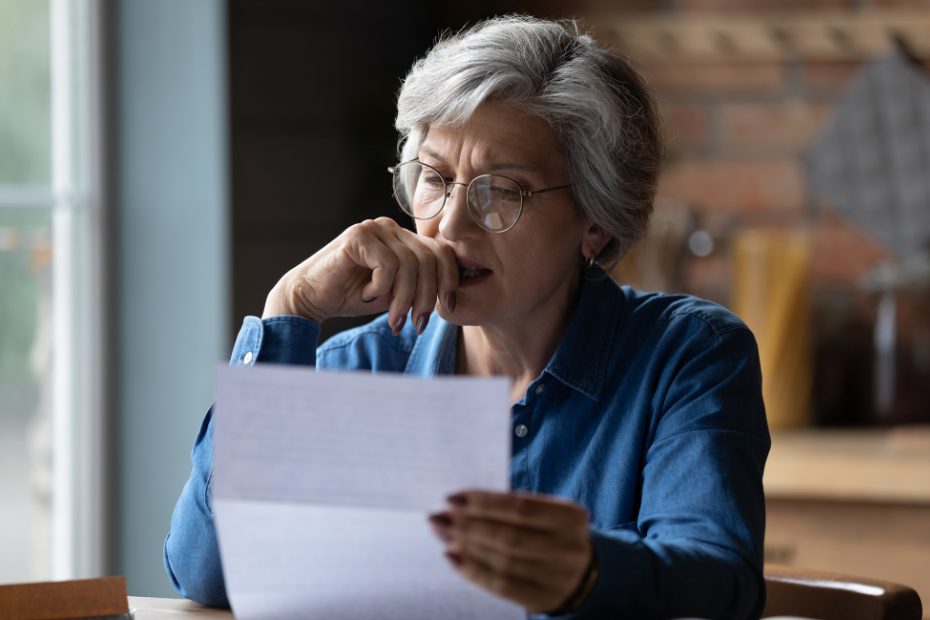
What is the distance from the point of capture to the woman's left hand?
929mm

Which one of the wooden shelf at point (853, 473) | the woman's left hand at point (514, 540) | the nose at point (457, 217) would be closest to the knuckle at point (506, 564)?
the woman's left hand at point (514, 540)

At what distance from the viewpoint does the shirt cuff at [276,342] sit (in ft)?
4.45

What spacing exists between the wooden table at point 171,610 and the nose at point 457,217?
0.47 meters

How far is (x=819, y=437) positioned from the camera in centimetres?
262

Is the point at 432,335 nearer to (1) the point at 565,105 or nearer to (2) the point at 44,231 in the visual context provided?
(1) the point at 565,105

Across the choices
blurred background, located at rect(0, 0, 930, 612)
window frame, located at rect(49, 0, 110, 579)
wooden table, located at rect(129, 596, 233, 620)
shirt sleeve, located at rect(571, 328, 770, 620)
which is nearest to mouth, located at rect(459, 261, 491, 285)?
shirt sleeve, located at rect(571, 328, 770, 620)

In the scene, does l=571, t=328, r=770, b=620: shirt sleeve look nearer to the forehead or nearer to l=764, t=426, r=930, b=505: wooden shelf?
the forehead

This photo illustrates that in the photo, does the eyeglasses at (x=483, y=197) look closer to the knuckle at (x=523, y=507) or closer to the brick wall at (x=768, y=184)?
the knuckle at (x=523, y=507)

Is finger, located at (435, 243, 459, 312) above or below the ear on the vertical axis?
below

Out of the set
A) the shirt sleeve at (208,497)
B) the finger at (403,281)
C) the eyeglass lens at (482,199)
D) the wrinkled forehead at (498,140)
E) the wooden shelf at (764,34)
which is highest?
the wooden shelf at (764,34)

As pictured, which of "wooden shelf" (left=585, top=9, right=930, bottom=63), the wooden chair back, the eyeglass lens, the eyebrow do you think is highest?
"wooden shelf" (left=585, top=9, right=930, bottom=63)

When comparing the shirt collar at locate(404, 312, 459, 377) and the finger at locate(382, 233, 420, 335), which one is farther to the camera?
the shirt collar at locate(404, 312, 459, 377)

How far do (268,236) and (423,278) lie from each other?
3.79 feet

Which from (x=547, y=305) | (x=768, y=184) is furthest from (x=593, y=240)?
(x=768, y=184)
